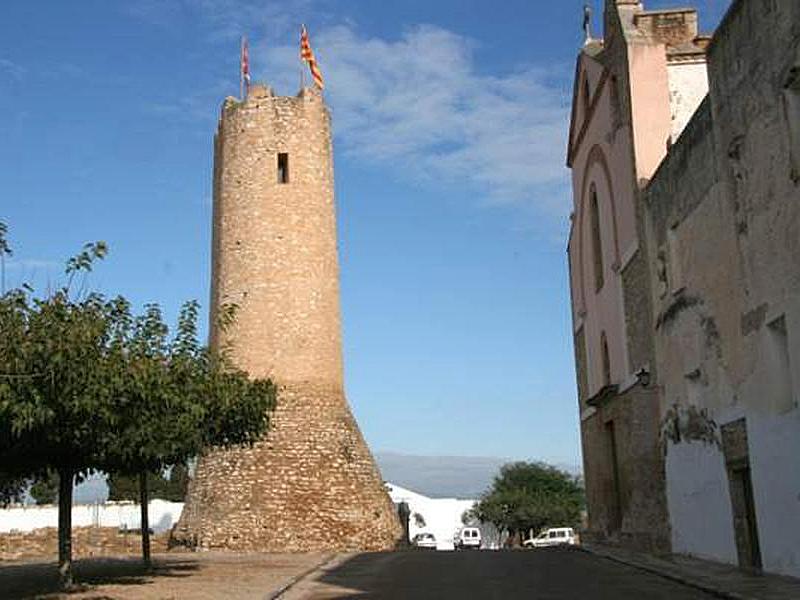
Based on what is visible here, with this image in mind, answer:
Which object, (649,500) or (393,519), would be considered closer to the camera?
(649,500)

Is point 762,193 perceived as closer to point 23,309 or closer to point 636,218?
point 636,218

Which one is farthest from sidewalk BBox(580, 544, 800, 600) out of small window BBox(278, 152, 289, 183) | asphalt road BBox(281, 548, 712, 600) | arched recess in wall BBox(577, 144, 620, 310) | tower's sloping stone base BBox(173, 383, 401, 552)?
small window BBox(278, 152, 289, 183)

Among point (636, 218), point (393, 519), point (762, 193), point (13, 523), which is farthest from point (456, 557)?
point (13, 523)

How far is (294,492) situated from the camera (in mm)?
25062

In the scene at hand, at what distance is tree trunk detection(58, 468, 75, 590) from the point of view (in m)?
14.1

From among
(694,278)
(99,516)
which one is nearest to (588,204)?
(694,278)

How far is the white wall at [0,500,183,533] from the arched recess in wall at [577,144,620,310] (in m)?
20.0

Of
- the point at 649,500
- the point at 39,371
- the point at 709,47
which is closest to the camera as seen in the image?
the point at 39,371

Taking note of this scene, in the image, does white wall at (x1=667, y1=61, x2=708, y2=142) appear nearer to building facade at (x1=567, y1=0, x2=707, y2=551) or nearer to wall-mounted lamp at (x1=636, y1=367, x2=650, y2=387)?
building facade at (x1=567, y1=0, x2=707, y2=551)

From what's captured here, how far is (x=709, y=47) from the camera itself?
14.6 metres

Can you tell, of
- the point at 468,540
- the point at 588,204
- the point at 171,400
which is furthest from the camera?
the point at 468,540

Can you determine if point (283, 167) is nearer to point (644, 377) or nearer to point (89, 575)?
point (644, 377)

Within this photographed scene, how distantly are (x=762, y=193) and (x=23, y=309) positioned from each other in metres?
9.64

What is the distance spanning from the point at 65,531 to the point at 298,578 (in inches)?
147
